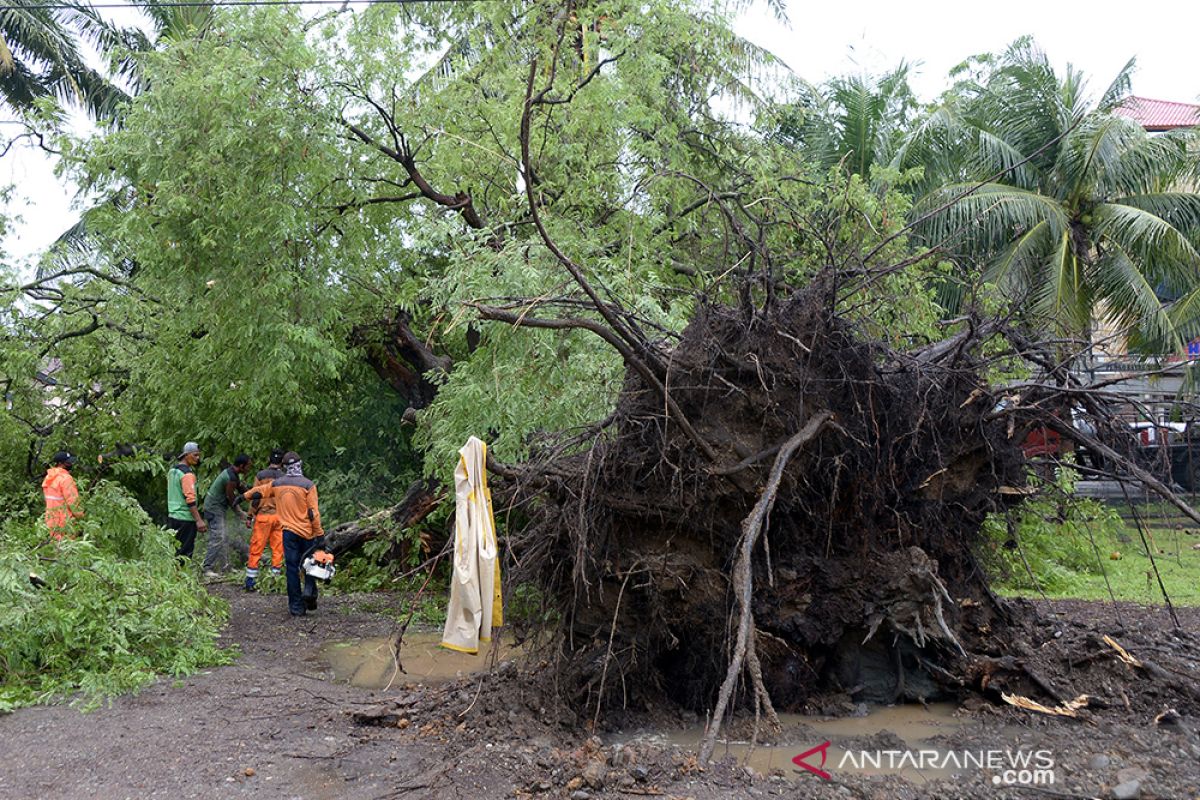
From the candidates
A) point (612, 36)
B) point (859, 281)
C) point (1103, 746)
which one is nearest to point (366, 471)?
point (612, 36)

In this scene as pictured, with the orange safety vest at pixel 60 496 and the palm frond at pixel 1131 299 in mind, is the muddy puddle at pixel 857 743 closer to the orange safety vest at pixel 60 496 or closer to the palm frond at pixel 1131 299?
the orange safety vest at pixel 60 496

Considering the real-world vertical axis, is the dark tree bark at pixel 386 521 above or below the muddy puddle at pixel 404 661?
above

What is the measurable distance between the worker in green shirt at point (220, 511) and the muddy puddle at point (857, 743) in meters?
8.58

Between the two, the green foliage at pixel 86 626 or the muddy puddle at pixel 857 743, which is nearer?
the muddy puddle at pixel 857 743

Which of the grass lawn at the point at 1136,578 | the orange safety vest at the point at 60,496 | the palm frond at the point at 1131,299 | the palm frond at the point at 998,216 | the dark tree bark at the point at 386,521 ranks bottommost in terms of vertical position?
the grass lawn at the point at 1136,578

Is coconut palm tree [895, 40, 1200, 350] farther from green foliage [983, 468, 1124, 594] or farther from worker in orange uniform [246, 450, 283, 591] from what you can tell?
worker in orange uniform [246, 450, 283, 591]

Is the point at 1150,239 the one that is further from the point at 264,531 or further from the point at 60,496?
the point at 60,496

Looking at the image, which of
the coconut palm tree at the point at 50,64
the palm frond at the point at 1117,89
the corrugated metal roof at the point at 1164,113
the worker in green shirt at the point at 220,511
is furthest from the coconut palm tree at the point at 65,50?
the corrugated metal roof at the point at 1164,113

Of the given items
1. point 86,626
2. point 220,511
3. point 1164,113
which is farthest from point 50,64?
point 1164,113

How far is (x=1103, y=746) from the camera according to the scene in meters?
5.29

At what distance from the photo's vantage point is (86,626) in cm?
735

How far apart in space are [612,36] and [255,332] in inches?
204

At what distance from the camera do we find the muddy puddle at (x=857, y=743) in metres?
5.23

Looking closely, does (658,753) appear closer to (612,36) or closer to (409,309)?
(409,309)
